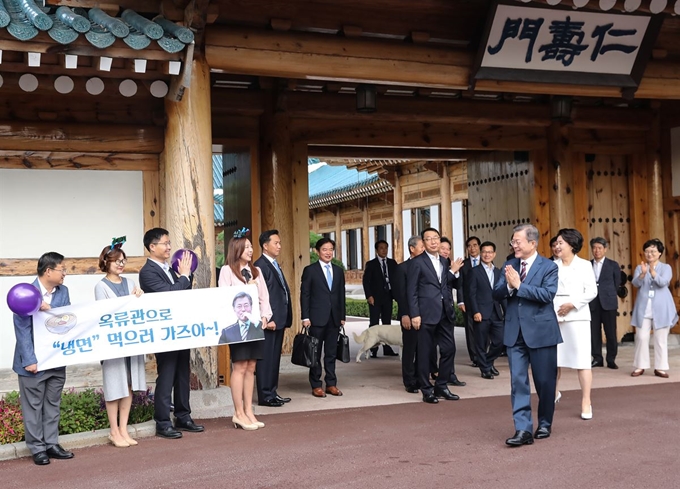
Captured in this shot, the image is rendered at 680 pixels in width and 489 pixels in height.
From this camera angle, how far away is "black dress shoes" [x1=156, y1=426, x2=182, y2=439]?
6.73 meters

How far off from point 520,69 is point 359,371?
4.52 meters

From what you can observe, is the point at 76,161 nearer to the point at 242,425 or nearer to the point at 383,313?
the point at 242,425

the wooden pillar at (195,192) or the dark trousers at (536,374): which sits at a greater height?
the wooden pillar at (195,192)

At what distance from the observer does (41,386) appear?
6.11 metres

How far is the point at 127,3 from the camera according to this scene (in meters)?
7.86

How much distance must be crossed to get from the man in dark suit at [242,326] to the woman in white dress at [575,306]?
2731mm

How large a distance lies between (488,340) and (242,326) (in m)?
4.39

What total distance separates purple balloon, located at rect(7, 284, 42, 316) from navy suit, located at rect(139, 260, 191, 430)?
38.1 inches

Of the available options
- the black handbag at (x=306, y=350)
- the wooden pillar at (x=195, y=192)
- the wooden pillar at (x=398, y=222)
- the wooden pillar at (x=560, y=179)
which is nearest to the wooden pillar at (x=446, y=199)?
the wooden pillar at (x=398, y=222)

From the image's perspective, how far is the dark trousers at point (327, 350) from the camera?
8.81 m

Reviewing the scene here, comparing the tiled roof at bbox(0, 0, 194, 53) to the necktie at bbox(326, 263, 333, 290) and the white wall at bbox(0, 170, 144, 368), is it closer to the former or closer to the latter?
the white wall at bbox(0, 170, 144, 368)

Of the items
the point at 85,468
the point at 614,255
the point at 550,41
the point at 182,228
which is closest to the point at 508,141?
the point at 614,255

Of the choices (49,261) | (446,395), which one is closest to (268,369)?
(446,395)

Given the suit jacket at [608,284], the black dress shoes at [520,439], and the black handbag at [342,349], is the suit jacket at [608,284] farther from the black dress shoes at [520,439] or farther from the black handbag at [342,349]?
the black dress shoes at [520,439]
